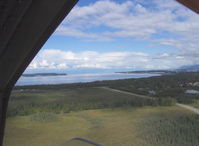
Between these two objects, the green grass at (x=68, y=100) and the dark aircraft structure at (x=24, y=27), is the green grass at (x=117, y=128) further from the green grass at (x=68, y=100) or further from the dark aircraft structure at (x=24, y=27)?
the dark aircraft structure at (x=24, y=27)

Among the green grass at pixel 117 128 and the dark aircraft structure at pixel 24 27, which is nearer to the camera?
the dark aircraft structure at pixel 24 27

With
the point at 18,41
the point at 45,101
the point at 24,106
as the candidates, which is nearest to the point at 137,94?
the point at 45,101

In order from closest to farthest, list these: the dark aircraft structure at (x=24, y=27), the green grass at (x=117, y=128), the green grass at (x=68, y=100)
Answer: the dark aircraft structure at (x=24, y=27)
the green grass at (x=117, y=128)
the green grass at (x=68, y=100)

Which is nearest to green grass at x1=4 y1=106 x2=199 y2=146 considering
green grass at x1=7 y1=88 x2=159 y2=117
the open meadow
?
the open meadow

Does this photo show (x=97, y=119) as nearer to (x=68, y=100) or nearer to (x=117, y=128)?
(x=117, y=128)

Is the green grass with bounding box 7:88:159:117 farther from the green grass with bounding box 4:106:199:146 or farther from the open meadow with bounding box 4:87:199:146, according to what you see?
the green grass with bounding box 4:106:199:146

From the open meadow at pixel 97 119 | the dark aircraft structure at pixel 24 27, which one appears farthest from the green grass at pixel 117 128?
the dark aircraft structure at pixel 24 27
